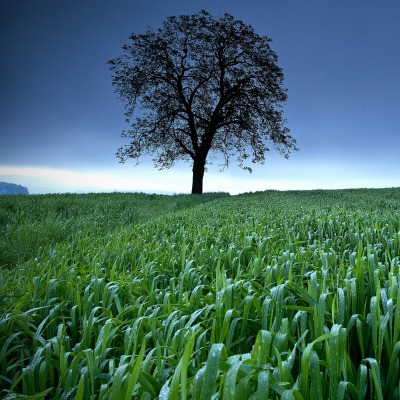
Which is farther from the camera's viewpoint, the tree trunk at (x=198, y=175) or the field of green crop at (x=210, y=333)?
the tree trunk at (x=198, y=175)

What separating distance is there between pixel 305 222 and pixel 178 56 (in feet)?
77.9

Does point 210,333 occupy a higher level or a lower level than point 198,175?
lower

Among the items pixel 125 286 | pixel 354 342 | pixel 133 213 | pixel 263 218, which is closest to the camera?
pixel 354 342

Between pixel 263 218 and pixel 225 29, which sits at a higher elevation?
pixel 225 29

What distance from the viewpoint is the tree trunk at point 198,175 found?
27.5 m

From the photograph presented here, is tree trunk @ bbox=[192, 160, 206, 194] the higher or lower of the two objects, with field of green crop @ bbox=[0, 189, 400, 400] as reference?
higher

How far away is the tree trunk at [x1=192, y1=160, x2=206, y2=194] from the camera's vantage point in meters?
27.5

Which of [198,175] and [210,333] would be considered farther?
[198,175]

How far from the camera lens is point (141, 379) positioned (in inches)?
64.2

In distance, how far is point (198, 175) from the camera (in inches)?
1094

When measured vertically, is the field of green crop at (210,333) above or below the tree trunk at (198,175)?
below

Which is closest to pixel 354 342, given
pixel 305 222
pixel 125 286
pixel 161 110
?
pixel 125 286

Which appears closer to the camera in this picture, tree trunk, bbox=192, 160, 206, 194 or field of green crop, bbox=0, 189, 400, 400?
field of green crop, bbox=0, 189, 400, 400

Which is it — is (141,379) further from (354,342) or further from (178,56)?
(178,56)
